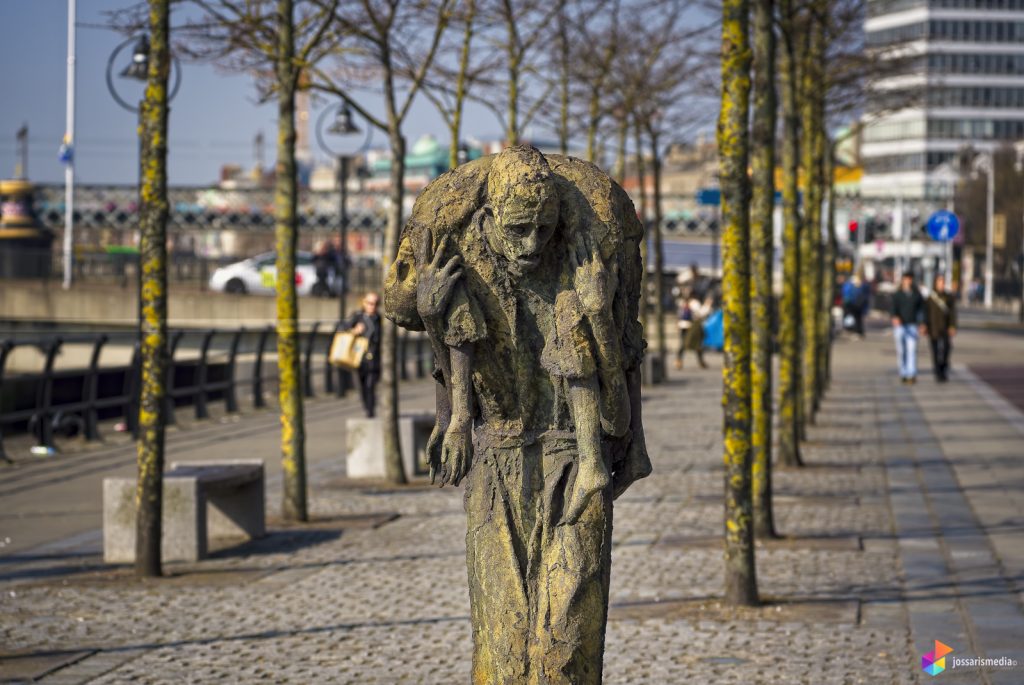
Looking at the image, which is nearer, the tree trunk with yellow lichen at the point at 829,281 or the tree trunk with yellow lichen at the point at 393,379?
the tree trunk with yellow lichen at the point at 393,379

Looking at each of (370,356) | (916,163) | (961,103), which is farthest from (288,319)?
(916,163)

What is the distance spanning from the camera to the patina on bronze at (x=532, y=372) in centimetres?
573

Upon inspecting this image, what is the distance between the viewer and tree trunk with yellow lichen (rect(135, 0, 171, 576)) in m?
11.4

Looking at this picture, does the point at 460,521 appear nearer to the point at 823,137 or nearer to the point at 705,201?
the point at 823,137

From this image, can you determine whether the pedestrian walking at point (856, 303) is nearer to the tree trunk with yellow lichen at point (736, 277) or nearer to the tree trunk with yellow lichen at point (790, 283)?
the tree trunk with yellow lichen at point (790, 283)

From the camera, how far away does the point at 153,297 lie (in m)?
11.7

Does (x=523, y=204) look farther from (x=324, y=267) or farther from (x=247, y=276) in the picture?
(x=247, y=276)

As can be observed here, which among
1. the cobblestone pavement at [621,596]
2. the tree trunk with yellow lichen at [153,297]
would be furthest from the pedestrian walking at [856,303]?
the tree trunk with yellow lichen at [153,297]

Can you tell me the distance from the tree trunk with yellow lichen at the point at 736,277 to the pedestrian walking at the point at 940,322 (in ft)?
68.6

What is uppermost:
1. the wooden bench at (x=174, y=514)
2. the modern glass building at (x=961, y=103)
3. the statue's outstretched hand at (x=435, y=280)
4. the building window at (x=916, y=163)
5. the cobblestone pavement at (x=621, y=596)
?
the modern glass building at (x=961, y=103)

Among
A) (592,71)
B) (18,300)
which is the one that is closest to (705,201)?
(592,71)

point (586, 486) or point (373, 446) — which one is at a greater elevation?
point (586, 486)

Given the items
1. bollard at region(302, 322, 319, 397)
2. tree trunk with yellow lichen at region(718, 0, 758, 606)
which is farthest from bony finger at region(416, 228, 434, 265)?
bollard at region(302, 322, 319, 397)

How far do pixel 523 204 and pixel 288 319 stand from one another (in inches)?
334
